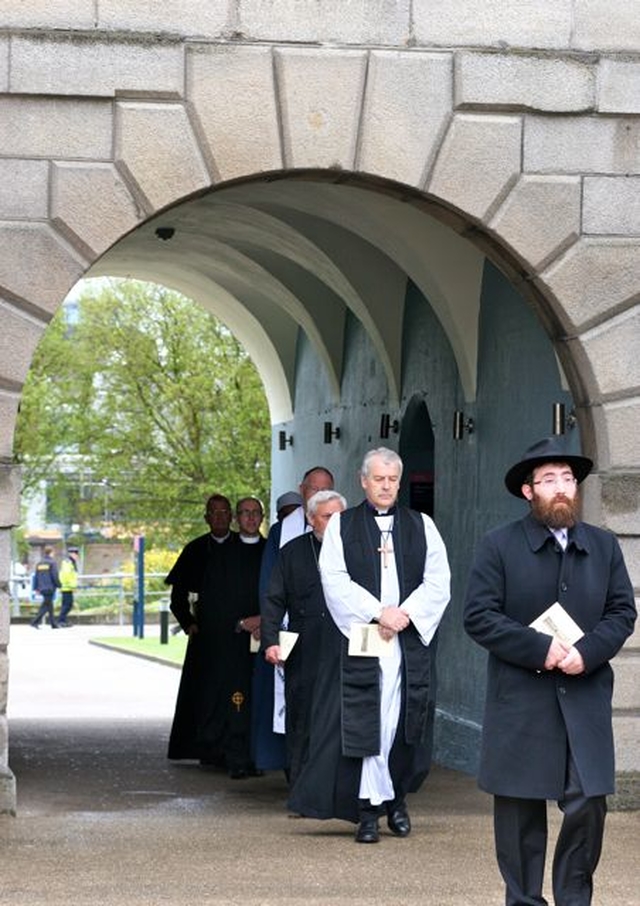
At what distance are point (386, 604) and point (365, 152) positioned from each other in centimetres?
252

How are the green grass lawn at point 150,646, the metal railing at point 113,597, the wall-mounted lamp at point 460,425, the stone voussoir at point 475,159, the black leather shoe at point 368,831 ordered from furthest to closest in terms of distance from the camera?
the metal railing at point 113,597, the green grass lawn at point 150,646, the wall-mounted lamp at point 460,425, the stone voussoir at point 475,159, the black leather shoe at point 368,831

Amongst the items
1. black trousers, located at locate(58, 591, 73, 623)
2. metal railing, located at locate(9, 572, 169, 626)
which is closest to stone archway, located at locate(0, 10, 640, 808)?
metal railing, located at locate(9, 572, 169, 626)

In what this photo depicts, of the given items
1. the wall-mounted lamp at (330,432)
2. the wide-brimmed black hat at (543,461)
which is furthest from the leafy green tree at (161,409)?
the wide-brimmed black hat at (543,461)

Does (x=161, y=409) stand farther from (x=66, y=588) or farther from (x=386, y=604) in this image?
(x=386, y=604)

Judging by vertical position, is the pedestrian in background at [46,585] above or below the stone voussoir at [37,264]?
below

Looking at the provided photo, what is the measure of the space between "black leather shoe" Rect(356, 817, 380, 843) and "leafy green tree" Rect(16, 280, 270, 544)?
29807mm

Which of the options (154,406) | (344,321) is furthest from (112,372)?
(344,321)

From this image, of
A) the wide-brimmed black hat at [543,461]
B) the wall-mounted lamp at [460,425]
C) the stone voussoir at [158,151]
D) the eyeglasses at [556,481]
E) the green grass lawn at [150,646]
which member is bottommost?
the green grass lawn at [150,646]

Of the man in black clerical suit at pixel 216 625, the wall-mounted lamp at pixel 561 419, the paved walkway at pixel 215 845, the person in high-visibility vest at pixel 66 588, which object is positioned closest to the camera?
the paved walkway at pixel 215 845

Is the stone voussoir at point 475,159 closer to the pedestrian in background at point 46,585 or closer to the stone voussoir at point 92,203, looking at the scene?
the stone voussoir at point 92,203

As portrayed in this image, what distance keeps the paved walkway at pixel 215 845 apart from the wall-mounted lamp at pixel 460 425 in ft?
8.03

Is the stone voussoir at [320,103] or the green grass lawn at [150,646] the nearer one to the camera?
the stone voussoir at [320,103]

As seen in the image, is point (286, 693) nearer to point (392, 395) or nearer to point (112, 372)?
point (392, 395)

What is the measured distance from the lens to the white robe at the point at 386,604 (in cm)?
1072
